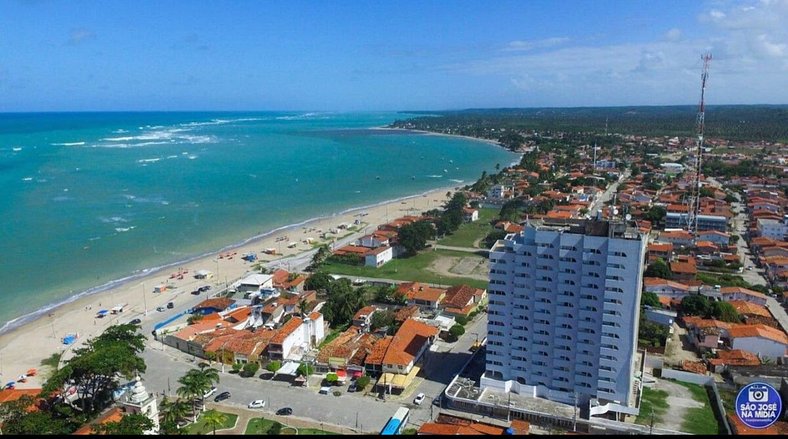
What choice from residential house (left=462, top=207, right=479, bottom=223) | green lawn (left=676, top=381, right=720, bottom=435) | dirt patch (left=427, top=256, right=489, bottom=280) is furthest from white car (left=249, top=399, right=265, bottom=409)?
residential house (left=462, top=207, right=479, bottom=223)

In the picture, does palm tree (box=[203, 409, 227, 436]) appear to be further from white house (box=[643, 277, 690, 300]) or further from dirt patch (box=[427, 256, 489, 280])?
white house (box=[643, 277, 690, 300])

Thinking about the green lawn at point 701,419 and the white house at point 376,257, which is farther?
the white house at point 376,257

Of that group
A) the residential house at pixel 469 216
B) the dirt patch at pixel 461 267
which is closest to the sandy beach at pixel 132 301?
the residential house at pixel 469 216

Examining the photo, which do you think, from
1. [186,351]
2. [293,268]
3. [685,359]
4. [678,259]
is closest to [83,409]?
[186,351]

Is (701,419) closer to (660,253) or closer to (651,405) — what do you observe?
(651,405)

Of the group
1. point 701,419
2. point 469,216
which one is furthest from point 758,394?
point 469,216

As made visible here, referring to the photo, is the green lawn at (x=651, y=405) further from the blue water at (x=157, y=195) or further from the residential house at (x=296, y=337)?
the blue water at (x=157, y=195)
